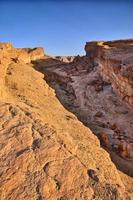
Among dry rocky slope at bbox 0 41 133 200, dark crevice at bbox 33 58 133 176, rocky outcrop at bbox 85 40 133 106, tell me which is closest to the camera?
dry rocky slope at bbox 0 41 133 200

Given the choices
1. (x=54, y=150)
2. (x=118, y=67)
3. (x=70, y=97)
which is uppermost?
(x=54, y=150)

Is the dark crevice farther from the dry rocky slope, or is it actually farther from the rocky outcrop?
the rocky outcrop

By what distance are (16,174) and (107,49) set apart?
20012mm

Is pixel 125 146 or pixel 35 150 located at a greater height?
pixel 35 150

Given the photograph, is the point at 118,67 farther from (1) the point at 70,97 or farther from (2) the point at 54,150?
(2) the point at 54,150

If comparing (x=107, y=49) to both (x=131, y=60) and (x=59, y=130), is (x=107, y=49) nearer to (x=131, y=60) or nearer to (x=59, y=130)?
(x=131, y=60)

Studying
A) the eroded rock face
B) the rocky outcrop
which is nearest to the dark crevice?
the eroded rock face

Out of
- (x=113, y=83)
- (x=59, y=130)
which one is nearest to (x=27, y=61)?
(x=113, y=83)

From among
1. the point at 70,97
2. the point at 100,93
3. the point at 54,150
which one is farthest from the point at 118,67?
the point at 54,150

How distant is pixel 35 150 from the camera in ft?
32.5

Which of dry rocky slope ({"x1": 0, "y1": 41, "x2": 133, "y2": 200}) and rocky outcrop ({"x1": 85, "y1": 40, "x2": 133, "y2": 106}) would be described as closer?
dry rocky slope ({"x1": 0, "y1": 41, "x2": 133, "y2": 200})

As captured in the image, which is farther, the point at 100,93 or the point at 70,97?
the point at 100,93

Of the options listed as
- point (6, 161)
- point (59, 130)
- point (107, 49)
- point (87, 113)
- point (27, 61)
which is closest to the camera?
point (6, 161)

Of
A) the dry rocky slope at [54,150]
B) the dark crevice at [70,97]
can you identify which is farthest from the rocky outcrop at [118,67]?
the dry rocky slope at [54,150]
